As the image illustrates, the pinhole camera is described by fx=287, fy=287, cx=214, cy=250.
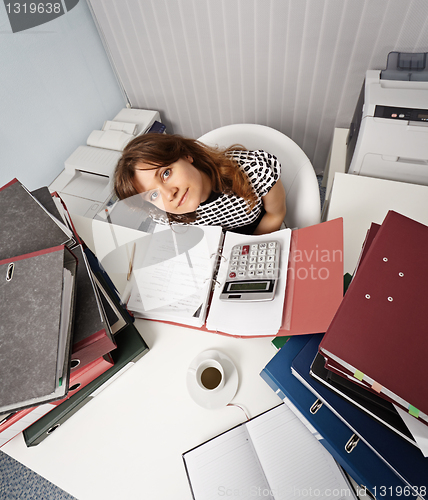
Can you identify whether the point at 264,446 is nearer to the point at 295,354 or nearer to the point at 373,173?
the point at 295,354

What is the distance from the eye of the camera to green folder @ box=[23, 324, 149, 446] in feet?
2.30

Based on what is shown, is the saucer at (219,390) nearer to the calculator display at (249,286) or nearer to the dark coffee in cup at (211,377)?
the dark coffee in cup at (211,377)

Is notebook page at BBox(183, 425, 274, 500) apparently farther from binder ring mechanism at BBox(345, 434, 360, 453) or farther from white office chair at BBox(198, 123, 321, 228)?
white office chair at BBox(198, 123, 321, 228)

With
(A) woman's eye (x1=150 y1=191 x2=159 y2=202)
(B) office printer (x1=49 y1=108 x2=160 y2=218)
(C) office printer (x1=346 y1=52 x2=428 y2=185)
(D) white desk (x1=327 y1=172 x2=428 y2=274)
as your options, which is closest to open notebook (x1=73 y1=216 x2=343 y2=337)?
(A) woman's eye (x1=150 y1=191 x2=159 y2=202)

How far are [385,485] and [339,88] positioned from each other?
60.1 inches

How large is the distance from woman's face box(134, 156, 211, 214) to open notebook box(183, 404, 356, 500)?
62 centimetres

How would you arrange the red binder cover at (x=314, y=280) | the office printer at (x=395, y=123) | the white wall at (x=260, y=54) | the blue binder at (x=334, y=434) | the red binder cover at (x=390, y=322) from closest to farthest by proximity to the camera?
the red binder cover at (x=390, y=322)
the blue binder at (x=334, y=434)
the red binder cover at (x=314, y=280)
the office printer at (x=395, y=123)
the white wall at (x=260, y=54)

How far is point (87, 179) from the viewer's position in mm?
1473

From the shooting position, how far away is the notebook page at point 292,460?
601 mm

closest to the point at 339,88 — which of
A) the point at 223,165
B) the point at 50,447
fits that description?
the point at 223,165

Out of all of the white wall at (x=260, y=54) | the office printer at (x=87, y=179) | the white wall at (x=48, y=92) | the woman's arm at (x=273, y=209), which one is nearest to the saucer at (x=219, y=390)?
the woman's arm at (x=273, y=209)

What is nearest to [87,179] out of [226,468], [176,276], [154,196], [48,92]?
[48,92]

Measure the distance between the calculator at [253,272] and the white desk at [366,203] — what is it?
27 cm

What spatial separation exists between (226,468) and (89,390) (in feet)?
1.24
